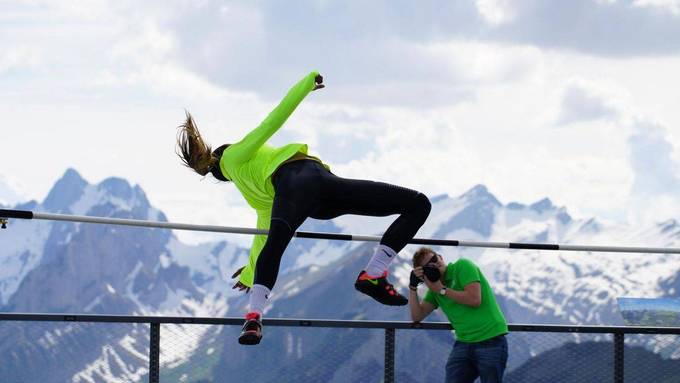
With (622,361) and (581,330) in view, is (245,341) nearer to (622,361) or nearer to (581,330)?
(581,330)

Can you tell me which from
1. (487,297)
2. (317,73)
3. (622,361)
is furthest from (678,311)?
(317,73)

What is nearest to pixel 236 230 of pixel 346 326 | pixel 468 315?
pixel 346 326

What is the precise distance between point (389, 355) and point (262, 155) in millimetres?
2624

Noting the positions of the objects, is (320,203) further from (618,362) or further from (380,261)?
(618,362)

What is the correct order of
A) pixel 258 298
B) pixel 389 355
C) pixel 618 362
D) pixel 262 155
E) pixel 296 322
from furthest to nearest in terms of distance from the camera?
pixel 618 362 → pixel 389 355 → pixel 296 322 → pixel 262 155 → pixel 258 298

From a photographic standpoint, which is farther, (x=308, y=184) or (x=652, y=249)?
(x=652, y=249)

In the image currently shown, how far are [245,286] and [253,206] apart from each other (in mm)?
588

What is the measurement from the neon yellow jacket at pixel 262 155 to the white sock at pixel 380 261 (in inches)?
31.2

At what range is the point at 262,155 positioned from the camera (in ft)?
24.6

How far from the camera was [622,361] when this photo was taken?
979 centimetres

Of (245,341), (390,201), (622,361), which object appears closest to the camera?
(245,341)

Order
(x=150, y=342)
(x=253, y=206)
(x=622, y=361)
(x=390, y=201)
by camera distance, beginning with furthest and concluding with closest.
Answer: (x=622, y=361)
(x=150, y=342)
(x=253, y=206)
(x=390, y=201)

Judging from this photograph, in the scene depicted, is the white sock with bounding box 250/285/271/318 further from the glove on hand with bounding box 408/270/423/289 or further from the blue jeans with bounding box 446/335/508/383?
the blue jeans with bounding box 446/335/508/383

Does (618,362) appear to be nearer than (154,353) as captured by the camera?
No
